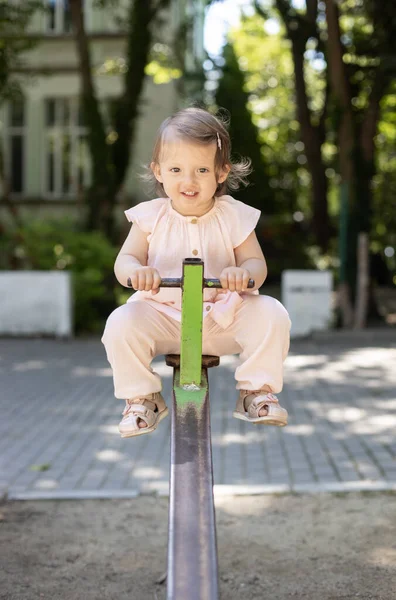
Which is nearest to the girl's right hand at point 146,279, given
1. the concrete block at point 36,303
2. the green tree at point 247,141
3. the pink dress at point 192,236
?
the pink dress at point 192,236

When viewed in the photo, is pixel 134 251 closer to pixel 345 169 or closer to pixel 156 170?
pixel 156 170

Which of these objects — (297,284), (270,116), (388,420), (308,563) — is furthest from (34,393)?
(270,116)

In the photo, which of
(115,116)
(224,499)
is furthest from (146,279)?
(115,116)

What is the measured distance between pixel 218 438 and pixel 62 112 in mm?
14321

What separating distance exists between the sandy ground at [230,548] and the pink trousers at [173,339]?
1.50m

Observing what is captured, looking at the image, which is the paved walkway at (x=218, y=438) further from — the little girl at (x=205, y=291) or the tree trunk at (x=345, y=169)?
the tree trunk at (x=345, y=169)

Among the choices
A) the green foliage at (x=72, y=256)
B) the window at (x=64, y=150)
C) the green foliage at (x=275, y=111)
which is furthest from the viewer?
the green foliage at (x=275, y=111)

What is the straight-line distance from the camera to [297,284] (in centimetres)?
1375

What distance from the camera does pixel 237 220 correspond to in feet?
10.5

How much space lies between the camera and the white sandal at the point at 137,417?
3043mm

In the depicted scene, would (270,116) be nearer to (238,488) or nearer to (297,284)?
(297,284)

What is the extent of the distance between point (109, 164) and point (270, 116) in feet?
37.5

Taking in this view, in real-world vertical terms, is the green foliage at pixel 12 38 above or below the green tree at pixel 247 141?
above

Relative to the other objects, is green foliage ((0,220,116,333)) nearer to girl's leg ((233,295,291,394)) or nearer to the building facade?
the building facade
